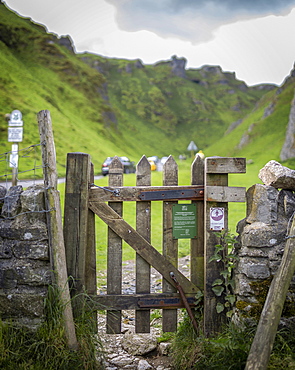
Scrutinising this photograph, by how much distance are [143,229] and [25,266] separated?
1.38 metres

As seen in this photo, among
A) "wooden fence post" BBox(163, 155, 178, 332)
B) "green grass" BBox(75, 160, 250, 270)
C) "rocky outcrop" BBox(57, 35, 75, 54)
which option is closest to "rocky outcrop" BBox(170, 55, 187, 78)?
"rocky outcrop" BBox(57, 35, 75, 54)

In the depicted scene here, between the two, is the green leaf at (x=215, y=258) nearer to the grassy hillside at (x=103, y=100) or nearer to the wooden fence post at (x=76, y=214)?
the wooden fence post at (x=76, y=214)

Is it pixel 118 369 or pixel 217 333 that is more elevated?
pixel 217 333

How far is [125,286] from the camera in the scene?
686 cm

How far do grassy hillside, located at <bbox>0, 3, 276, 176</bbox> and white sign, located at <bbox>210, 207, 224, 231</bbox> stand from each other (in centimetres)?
2356

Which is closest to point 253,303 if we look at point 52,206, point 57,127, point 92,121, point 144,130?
point 52,206

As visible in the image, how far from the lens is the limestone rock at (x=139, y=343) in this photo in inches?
184

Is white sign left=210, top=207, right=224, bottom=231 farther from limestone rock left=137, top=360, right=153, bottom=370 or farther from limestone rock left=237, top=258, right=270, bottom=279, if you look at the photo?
limestone rock left=137, top=360, right=153, bottom=370

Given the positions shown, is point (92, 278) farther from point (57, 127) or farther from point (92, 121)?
point (92, 121)

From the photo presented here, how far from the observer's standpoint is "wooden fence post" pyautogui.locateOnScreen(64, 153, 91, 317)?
13.6 feet

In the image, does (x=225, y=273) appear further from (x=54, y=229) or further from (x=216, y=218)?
(x=54, y=229)

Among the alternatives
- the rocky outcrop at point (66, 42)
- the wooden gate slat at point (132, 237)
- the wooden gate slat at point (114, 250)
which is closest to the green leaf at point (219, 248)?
the wooden gate slat at point (132, 237)

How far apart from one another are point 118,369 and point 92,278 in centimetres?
112

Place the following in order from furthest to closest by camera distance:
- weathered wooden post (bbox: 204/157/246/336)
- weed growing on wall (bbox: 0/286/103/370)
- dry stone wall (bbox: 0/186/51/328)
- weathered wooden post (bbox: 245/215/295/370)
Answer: weathered wooden post (bbox: 204/157/246/336) → dry stone wall (bbox: 0/186/51/328) → weed growing on wall (bbox: 0/286/103/370) → weathered wooden post (bbox: 245/215/295/370)
